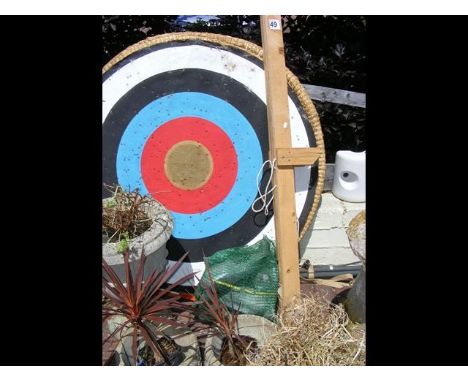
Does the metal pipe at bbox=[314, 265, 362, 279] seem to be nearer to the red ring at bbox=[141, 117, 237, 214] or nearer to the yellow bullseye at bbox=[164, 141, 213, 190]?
the red ring at bbox=[141, 117, 237, 214]

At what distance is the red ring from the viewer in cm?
205

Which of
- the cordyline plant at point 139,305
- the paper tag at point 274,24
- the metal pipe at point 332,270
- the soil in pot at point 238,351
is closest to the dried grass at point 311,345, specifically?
the soil in pot at point 238,351

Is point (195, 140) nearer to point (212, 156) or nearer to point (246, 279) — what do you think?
point (212, 156)

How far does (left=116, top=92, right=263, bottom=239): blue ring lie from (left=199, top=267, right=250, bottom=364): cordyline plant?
371 millimetres

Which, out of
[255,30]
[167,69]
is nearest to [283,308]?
[167,69]

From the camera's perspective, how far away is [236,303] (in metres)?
1.79

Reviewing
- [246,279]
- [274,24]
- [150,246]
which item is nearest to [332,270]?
[246,279]

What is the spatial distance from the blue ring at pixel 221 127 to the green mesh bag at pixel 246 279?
22cm

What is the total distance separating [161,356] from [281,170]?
2.72ft

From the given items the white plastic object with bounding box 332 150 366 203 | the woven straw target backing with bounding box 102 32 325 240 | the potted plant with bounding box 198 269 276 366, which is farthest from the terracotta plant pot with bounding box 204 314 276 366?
the white plastic object with bounding box 332 150 366 203

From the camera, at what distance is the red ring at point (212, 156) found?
205 cm

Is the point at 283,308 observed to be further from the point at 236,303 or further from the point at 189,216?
the point at 189,216

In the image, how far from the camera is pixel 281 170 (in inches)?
72.4

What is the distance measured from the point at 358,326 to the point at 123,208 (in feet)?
3.47
